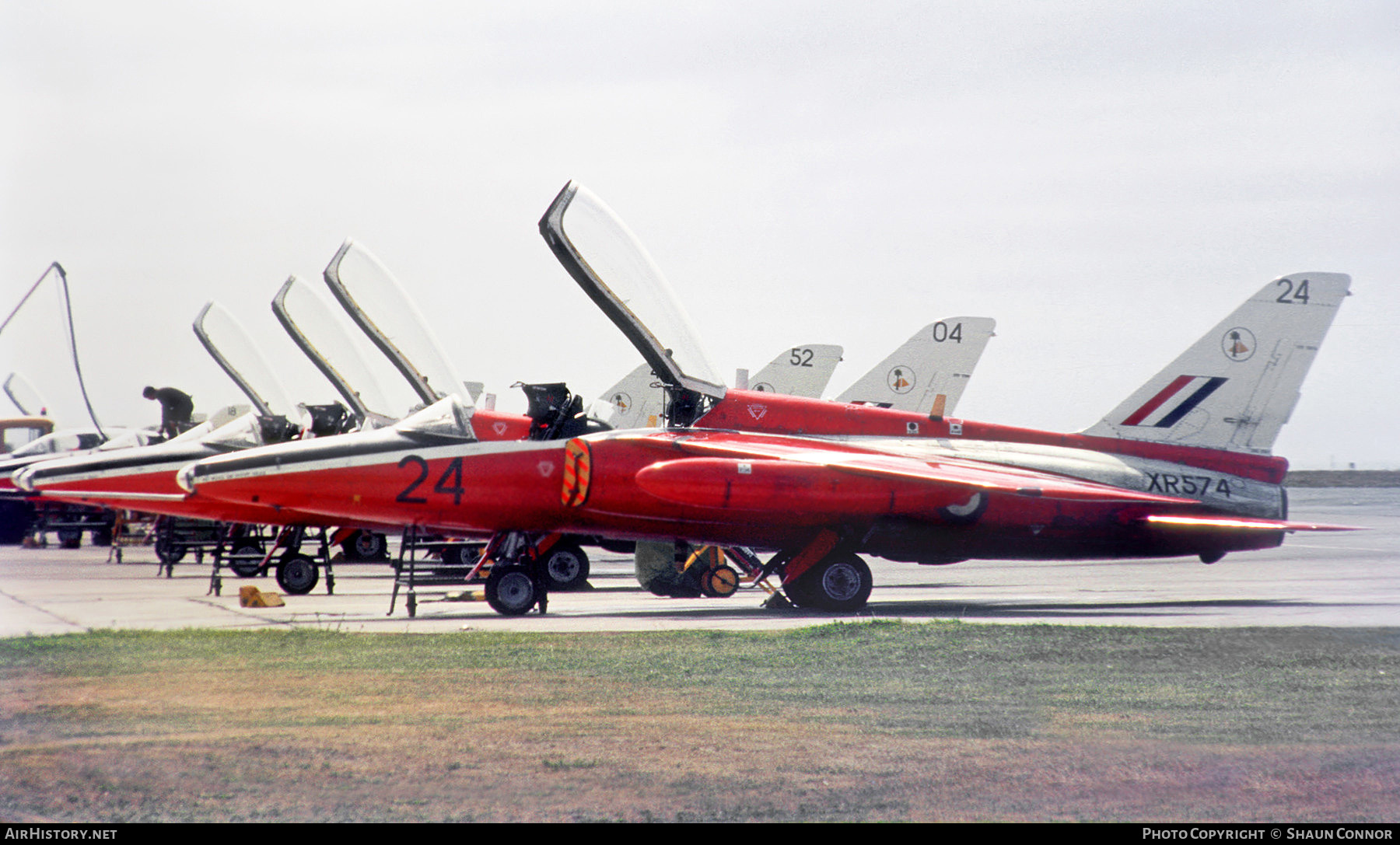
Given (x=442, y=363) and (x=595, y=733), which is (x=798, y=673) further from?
(x=442, y=363)

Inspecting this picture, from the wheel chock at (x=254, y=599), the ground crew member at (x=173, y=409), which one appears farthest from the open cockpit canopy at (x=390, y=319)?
the ground crew member at (x=173, y=409)

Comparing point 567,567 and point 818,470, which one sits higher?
point 818,470

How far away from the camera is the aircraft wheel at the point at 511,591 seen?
11.9 meters

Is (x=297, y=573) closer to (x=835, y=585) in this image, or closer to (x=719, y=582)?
(x=719, y=582)

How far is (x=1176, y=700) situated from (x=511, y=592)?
23.4 feet

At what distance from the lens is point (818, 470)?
1208 cm

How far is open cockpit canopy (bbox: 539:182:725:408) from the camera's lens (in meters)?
11.7

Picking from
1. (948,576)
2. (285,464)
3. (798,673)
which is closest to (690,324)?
(285,464)

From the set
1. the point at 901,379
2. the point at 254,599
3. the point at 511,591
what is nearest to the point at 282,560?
the point at 254,599

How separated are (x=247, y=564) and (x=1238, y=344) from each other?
13.7 metres

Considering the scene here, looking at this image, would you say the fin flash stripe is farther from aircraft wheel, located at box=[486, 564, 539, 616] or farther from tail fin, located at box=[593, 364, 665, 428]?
tail fin, located at box=[593, 364, 665, 428]

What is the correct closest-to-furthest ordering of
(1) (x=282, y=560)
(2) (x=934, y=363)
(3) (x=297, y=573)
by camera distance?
(3) (x=297, y=573), (1) (x=282, y=560), (2) (x=934, y=363)

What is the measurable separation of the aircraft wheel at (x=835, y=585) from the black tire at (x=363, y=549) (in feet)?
34.3

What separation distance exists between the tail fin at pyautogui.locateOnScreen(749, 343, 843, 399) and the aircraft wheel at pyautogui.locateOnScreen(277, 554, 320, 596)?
513 inches
